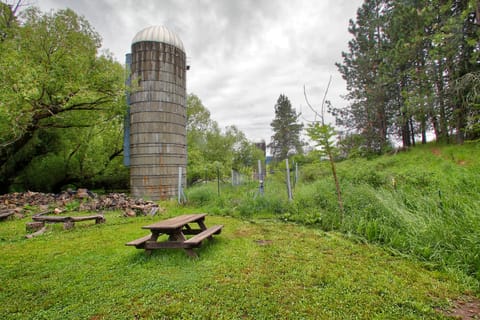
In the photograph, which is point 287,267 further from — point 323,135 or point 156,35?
point 156,35

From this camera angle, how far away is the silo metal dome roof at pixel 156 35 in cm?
885

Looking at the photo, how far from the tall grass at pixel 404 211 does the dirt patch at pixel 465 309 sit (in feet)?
1.60

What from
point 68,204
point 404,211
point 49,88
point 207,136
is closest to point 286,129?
point 207,136

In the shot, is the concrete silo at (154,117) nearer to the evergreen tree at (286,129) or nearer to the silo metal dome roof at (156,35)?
the silo metal dome roof at (156,35)

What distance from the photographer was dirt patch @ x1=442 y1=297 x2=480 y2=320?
1661mm

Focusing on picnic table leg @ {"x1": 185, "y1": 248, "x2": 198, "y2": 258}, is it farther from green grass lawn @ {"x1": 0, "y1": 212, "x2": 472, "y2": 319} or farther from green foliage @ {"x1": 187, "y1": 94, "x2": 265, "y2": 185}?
green foliage @ {"x1": 187, "y1": 94, "x2": 265, "y2": 185}

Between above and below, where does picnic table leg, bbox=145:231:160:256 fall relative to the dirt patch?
above

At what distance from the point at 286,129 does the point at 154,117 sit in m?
25.7

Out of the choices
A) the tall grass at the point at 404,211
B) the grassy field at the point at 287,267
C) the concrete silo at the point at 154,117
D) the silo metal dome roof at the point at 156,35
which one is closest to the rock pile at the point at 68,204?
the concrete silo at the point at 154,117

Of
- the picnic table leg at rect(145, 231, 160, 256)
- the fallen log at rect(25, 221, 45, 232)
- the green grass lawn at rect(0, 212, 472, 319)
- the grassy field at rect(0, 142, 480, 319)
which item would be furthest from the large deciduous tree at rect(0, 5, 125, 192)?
the picnic table leg at rect(145, 231, 160, 256)

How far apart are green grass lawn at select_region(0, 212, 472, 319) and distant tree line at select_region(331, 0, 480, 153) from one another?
896cm

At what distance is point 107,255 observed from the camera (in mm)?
3025

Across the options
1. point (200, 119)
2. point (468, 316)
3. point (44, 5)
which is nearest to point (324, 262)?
point (468, 316)

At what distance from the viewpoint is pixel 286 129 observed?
3200cm
